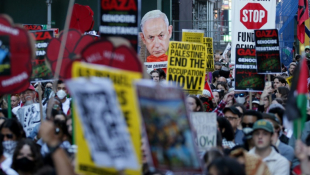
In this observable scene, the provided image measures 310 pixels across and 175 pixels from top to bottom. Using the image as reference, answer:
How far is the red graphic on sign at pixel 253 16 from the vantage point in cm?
1369

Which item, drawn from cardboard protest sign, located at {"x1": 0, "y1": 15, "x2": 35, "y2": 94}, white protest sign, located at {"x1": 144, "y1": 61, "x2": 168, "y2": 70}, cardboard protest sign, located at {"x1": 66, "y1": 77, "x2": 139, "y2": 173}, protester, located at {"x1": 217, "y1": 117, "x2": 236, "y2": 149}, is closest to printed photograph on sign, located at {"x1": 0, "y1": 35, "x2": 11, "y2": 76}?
cardboard protest sign, located at {"x1": 0, "y1": 15, "x2": 35, "y2": 94}

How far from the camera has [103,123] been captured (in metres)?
3.95

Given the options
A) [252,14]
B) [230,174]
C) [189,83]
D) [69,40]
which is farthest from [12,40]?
[252,14]

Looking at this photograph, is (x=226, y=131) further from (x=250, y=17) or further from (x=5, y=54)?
(x=250, y=17)

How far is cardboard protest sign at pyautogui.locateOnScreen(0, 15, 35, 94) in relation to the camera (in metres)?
6.16

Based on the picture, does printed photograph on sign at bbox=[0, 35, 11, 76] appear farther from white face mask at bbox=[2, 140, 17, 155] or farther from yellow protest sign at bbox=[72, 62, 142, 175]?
yellow protest sign at bbox=[72, 62, 142, 175]

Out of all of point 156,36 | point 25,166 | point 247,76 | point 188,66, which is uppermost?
point 156,36

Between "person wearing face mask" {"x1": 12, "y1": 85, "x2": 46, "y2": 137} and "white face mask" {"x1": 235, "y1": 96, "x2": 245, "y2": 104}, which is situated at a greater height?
"white face mask" {"x1": 235, "y1": 96, "x2": 245, "y2": 104}

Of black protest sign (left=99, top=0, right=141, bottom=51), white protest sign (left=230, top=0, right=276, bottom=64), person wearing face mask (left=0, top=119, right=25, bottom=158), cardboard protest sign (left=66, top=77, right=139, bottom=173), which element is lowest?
person wearing face mask (left=0, top=119, right=25, bottom=158)

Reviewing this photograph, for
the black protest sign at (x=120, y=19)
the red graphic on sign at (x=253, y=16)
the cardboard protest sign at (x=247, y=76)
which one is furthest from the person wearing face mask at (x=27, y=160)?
the red graphic on sign at (x=253, y=16)

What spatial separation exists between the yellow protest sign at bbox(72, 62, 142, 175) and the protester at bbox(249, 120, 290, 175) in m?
2.36

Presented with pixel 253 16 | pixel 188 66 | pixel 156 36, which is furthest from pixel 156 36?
pixel 188 66

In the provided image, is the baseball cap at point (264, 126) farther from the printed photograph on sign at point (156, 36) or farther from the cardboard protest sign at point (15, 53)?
the printed photograph on sign at point (156, 36)

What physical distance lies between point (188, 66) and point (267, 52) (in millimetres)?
1666
